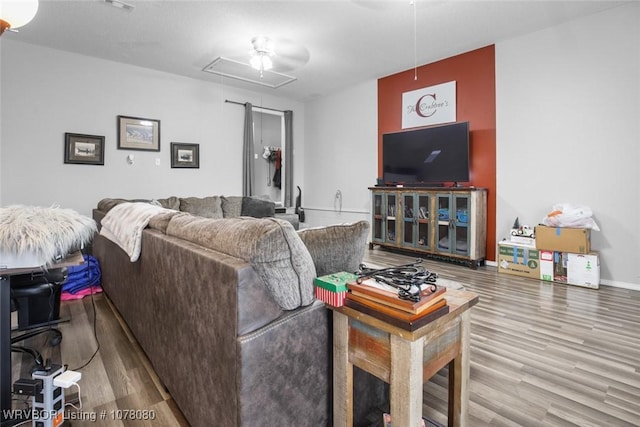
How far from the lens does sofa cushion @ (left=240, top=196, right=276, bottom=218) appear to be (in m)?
5.47

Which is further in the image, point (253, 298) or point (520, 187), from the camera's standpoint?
point (520, 187)

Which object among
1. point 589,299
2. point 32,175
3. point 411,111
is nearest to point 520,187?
point 589,299

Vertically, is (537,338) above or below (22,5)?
below

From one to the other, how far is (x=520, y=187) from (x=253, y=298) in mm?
3996

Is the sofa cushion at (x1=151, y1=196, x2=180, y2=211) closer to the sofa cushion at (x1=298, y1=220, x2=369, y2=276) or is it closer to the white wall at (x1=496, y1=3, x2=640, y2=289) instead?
the sofa cushion at (x1=298, y1=220, x2=369, y2=276)

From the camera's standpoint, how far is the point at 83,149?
4.43 metres

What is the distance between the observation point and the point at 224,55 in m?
4.43

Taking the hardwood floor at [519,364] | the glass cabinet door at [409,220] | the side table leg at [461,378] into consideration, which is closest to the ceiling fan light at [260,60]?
the glass cabinet door at [409,220]

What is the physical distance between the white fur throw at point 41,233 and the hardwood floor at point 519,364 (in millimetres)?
715

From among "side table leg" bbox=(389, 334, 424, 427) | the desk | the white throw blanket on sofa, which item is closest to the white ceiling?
the white throw blanket on sofa

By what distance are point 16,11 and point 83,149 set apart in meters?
3.38

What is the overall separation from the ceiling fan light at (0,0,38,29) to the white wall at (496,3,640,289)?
444cm

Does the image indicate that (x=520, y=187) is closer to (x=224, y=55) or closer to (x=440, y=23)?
(x=440, y=23)

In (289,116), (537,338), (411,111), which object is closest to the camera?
(537,338)
